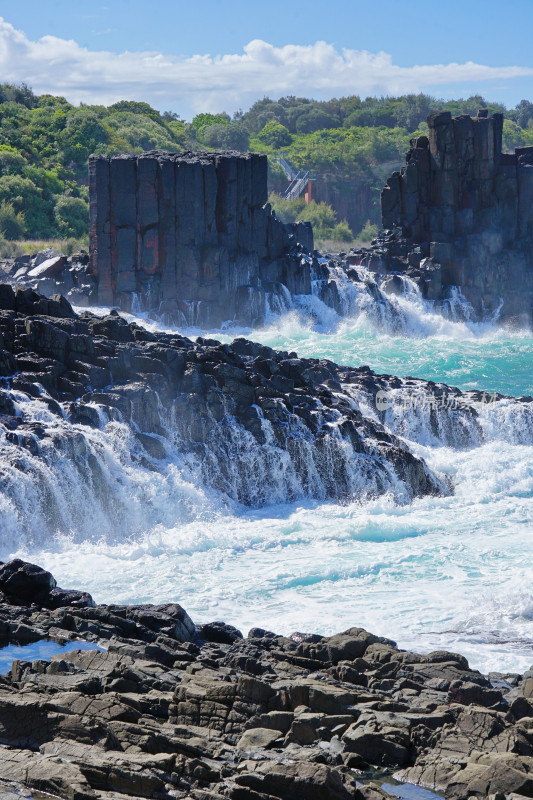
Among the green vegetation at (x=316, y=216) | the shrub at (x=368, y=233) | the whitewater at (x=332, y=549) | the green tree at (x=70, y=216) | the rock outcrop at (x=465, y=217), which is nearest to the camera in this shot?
the whitewater at (x=332, y=549)

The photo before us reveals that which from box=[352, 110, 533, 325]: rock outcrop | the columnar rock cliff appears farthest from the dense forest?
box=[352, 110, 533, 325]: rock outcrop

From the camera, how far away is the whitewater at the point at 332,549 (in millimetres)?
17953

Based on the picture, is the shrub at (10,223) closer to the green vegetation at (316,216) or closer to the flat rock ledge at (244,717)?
the green vegetation at (316,216)

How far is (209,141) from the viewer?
9556cm

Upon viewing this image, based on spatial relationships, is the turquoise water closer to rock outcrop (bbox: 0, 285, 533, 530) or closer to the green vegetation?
rock outcrop (bbox: 0, 285, 533, 530)

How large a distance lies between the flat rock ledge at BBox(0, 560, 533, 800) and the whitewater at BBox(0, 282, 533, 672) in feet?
7.89

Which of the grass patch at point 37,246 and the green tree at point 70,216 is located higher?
the green tree at point 70,216

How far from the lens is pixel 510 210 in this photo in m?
54.2

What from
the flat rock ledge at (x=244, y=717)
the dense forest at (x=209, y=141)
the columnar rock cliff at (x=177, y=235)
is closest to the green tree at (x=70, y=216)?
the dense forest at (x=209, y=141)

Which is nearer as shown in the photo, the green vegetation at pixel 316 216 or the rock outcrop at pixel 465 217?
the rock outcrop at pixel 465 217

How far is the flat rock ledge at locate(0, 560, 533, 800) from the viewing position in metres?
10.1

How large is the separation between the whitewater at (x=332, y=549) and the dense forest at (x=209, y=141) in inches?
1411

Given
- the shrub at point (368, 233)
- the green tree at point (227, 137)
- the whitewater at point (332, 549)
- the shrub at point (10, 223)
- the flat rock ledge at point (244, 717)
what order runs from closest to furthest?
the flat rock ledge at point (244, 717) < the whitewater at point (332, 549) < the shrub at point (10, 223) < the shrub at point (368, 233) < the green tree at point (227, 137)

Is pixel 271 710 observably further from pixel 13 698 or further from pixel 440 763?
pixel 13 698
